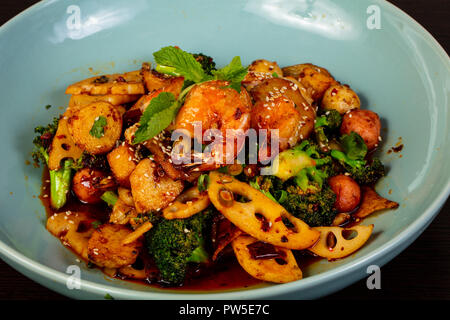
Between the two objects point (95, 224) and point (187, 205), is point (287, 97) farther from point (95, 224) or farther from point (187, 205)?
point (95, 224)

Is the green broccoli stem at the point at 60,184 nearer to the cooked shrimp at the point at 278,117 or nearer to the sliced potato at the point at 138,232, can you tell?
the sliced potato at the point at 138,232

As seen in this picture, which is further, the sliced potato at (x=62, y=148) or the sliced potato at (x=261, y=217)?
the sliced potato at (x=62, y=148)

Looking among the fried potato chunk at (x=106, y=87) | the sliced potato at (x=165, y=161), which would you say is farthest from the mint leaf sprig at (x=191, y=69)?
the fried potato chunk at (x=106, y=87)

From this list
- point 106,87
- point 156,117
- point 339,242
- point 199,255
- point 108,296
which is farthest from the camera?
point 106,87

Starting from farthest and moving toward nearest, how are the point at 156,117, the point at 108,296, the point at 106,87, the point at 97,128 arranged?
the point at 106,87
the point at 97,128
the point at 156,117
the point at 108,296

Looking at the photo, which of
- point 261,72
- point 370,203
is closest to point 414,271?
point 370,203

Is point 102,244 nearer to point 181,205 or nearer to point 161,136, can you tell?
point 181,205

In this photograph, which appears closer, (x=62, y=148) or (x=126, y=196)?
(x=126, y=196)
